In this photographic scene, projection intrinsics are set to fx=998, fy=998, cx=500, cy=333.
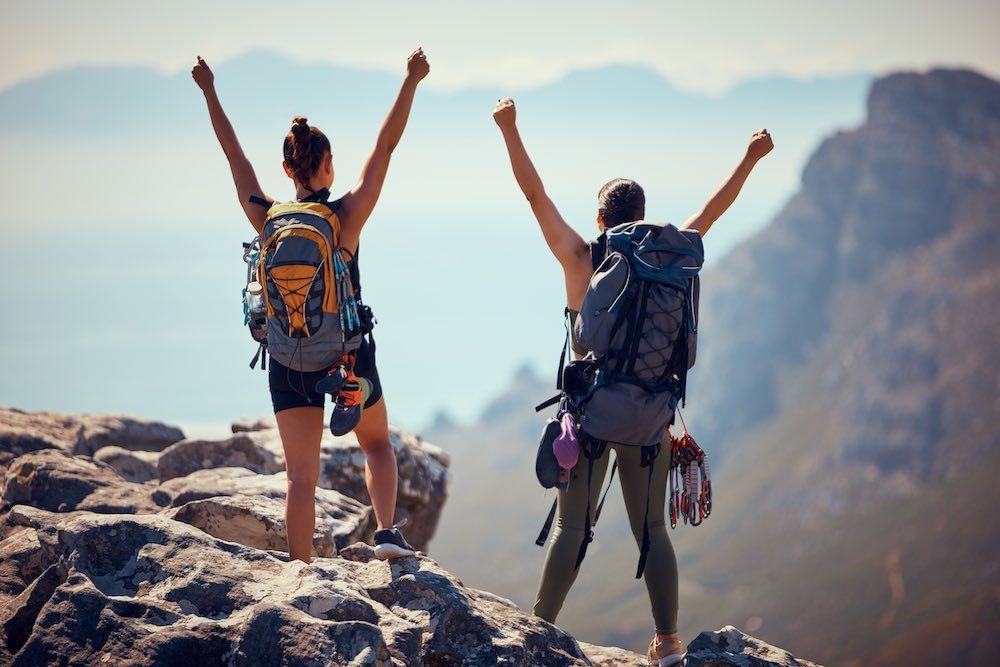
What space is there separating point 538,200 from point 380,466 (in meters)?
3.01

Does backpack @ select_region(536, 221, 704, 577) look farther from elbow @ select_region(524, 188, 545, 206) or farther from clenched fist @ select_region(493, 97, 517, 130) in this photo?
clenched fist @ select_region(493, 97, 517, 130)

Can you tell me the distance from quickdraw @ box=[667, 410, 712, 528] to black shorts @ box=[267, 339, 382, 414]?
3.09 m

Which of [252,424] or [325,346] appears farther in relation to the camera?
[252,424]

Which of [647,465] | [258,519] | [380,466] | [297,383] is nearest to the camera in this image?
[297,383]

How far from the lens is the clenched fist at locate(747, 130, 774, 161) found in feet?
34.6

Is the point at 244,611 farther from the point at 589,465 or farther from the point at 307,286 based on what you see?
the point at 589,465

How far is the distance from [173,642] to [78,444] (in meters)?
10.5

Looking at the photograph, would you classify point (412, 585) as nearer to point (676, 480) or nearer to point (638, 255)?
point (676, 480)

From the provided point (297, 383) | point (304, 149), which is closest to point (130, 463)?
point (297, 383)

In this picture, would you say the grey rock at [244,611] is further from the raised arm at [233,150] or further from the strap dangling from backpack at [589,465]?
the raised arm at [233,150]

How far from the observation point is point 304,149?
9.11 meters

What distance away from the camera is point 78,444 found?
56.7 ft

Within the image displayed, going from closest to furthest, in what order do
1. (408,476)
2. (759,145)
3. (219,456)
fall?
1. (759,145)
2. (219,456)
3. (408,476)

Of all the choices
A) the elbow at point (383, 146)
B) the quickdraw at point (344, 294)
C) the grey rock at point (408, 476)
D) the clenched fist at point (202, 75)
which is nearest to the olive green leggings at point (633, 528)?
the quickdraw at point (344, 294)
